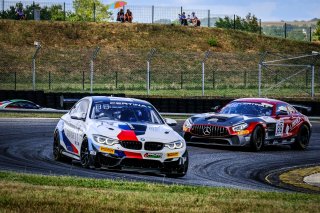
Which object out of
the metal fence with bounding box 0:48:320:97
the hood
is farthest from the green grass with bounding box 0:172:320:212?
the metal fence with bounding box 0:48:320:97

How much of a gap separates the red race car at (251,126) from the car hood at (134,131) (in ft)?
18.8

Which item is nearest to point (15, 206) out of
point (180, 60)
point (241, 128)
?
point (241, 128)

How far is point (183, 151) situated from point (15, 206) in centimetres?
588

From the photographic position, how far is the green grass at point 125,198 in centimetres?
1045

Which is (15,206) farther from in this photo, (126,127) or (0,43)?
(0,43)

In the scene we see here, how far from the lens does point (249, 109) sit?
2248 centimetres

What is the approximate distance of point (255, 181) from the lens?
53.0ft

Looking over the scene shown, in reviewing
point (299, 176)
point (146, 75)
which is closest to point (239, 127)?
point (299, 176)

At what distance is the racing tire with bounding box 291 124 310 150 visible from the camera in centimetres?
2334

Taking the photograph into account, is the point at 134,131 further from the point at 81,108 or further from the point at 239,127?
the point at 239,127

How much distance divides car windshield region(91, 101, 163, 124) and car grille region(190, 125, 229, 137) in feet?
16.1

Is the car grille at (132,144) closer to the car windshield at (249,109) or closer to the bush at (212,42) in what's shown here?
the car windshield at (249,109)

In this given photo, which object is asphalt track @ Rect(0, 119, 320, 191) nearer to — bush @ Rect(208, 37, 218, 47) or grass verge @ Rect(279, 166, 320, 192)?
grass verge @ Rect(279, 166, 320, 192)

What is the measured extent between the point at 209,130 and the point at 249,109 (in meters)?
1.42
